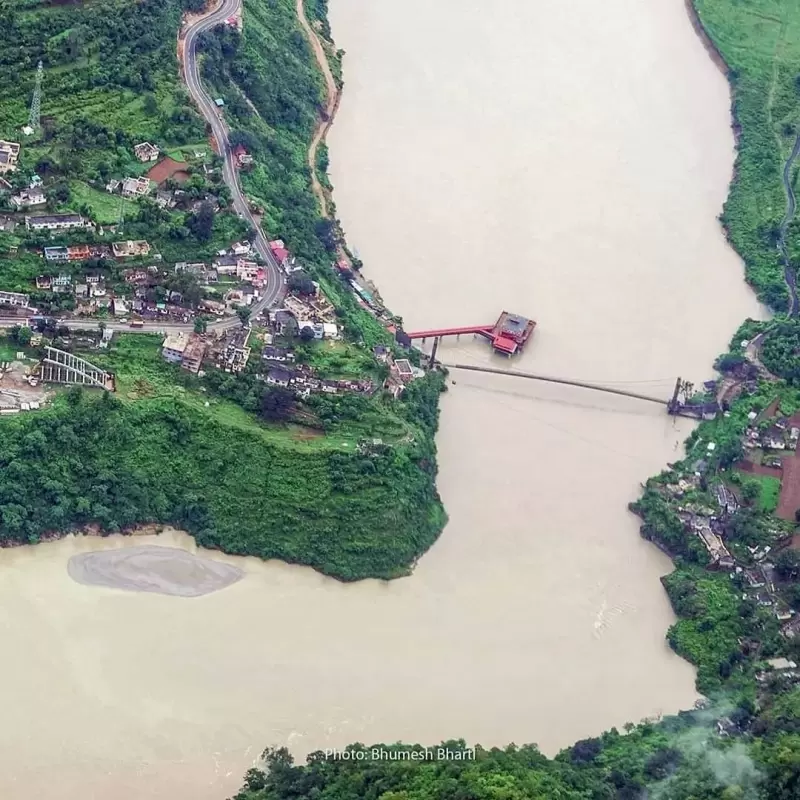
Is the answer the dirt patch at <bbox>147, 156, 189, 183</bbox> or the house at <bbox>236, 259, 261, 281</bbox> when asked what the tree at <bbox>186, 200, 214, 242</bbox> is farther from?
the dirt patch at <bbox>147, 156, 189, 183</bbox>

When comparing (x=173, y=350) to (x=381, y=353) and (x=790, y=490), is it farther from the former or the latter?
(x=790, y=490)

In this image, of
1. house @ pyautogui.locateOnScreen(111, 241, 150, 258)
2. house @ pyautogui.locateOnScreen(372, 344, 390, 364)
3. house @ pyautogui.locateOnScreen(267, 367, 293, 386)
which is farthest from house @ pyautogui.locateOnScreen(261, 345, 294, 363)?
house @ pyautogui.locateOnScreen(111, 241, 150, 258)

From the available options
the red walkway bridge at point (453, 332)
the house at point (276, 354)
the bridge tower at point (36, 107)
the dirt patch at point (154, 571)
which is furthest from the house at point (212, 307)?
the bridge tower at point (36, 107)

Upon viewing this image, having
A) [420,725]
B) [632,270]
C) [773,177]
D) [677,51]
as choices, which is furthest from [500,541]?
[677,51]

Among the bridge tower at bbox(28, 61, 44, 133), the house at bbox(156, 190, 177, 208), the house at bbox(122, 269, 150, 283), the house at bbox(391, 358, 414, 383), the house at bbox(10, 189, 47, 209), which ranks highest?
the bridge tower at bbox(28, 61, 44, 133)

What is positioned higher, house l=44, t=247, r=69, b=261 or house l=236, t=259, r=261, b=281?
house l=236, t=259, r=261, b=281

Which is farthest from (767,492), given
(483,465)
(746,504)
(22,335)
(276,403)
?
(22,335)

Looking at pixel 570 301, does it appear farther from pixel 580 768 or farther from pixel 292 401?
pixel 580 768
